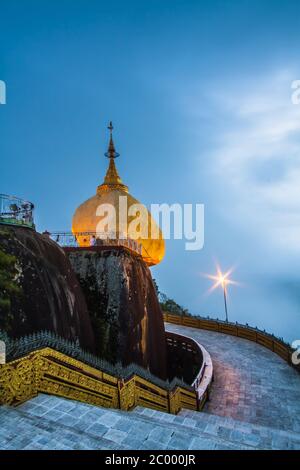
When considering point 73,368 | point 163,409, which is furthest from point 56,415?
point 163,409

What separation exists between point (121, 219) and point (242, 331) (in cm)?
1170

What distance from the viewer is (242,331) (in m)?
20.5

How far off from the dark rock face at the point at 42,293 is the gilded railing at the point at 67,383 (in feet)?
7.45

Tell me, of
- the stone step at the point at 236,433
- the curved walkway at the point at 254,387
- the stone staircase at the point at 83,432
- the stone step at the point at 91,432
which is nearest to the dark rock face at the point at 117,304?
Answer: the curved walkway at the point at 254,387

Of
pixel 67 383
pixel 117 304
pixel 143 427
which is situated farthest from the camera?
pixel 117 304

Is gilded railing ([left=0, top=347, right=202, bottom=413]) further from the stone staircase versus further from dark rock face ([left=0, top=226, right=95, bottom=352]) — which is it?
dark rock face ([left=0, top=226, right=95, bottom=352])

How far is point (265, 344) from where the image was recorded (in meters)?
18.1

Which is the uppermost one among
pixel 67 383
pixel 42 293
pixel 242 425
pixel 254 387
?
pixel 42 293

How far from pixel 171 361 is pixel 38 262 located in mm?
13973

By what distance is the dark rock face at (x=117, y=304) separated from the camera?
12.6 meters

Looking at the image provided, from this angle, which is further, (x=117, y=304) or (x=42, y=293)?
(x=117, y=304)

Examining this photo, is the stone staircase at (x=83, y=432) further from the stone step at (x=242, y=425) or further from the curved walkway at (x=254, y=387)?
the curved walkway at (x=254, y=387)

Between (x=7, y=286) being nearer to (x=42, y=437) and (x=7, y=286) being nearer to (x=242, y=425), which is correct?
(x=42, y=437)

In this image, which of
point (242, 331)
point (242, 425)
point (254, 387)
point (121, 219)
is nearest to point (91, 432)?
point (242, 425)
